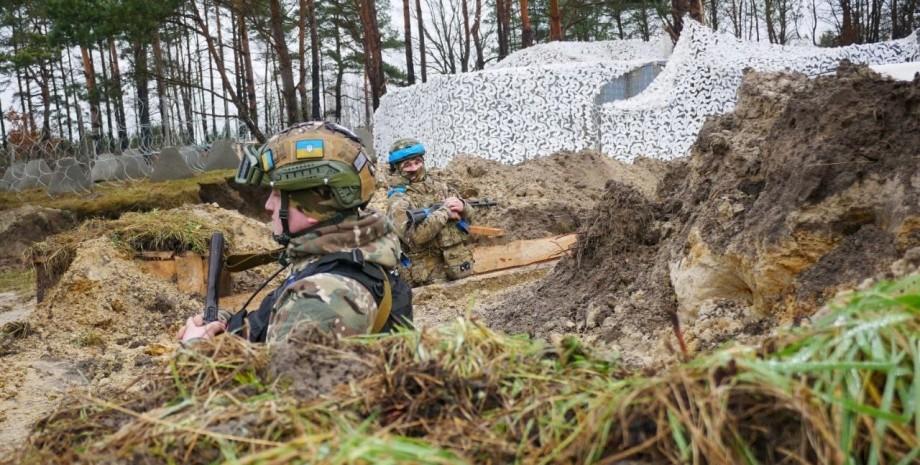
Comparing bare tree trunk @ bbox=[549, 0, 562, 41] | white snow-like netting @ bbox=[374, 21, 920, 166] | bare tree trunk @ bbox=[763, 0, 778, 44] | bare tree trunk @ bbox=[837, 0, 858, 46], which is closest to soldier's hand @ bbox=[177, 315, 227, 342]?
white snow-like netting @ bbox=[374, 21, 920, 166]

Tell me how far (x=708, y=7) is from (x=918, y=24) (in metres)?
15.4

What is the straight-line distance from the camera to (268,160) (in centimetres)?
297

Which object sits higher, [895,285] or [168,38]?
[168,38]

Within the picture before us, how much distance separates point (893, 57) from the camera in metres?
19.1

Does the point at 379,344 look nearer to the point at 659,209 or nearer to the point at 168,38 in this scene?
the point at 659,209

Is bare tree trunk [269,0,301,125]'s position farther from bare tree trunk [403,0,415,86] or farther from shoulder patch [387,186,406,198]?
shoulder patch [387,186,406,198]

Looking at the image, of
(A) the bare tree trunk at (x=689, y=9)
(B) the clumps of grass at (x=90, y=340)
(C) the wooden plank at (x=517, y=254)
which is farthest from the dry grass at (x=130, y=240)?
(A) the bare tree trunk at (x=689, y=9)

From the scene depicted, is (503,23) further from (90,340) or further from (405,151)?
(90,340)

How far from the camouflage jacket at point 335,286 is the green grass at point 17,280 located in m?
11.3

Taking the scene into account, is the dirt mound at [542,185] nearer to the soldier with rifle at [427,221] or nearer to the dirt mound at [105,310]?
the soldier with rifle at [427,221]

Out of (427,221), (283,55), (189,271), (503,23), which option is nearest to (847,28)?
(503,23)

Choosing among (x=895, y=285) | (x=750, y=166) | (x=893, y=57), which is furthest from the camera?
(x=893, y=57)

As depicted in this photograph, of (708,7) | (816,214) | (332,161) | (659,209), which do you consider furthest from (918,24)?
(332,161)

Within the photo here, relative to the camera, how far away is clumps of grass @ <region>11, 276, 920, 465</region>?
1.19m
